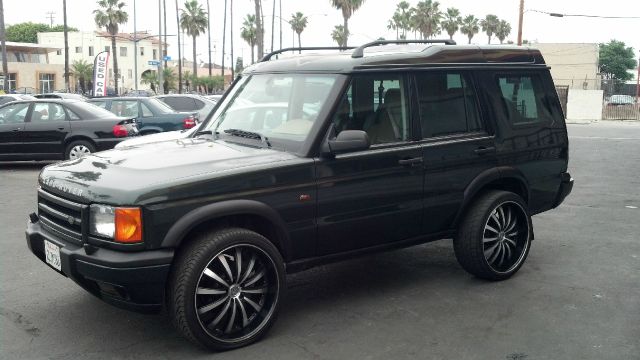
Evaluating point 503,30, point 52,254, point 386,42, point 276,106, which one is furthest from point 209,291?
point 503,30

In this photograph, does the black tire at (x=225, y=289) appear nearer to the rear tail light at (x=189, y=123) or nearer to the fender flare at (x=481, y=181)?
the fender flare at (x=481, y=181)

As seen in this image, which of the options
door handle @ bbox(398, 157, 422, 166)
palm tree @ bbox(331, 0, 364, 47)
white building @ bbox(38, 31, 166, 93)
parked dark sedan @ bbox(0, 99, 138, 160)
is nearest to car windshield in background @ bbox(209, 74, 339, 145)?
door handle @ bbox(398, 157, 422, 166)

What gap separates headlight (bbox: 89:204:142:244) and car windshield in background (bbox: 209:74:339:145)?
51.7 inches

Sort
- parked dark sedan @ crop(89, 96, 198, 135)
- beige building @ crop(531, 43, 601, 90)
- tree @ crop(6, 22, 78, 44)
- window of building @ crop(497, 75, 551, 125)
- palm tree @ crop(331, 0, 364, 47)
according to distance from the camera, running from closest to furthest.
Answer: window of building @ crop(497, 75, 551, 125) → parked dark sedan @ crop(89, 96, 198, 135) → palm tree @ crop(331, 0, 364, 47) → beige building @ crop(531, 43, 601, 90) → tree @ crop(6, 22, 78, 44)

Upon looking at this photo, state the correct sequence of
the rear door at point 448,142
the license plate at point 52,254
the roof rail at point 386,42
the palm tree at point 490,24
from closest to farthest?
the license plate at point 52,254 < the roof rail at point 386,42 < the rear door at point 448,142 < the palm tree at point 490,24

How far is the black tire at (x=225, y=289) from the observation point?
12.8ft

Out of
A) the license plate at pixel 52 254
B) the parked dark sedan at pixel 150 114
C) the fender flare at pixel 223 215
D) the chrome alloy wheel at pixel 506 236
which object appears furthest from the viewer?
the parked dark sedan at pixel 150 114

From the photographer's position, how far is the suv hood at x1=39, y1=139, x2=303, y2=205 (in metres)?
3.82

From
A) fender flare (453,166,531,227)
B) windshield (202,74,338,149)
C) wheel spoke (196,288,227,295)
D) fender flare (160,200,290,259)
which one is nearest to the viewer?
fender flare (160,200,290,259)

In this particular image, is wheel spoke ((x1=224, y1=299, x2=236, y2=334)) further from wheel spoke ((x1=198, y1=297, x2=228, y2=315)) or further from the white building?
the white building

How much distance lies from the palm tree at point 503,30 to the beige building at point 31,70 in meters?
54.5

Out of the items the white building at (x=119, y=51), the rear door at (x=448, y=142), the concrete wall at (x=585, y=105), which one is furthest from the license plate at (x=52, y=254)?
the white building at (x=119, y=51)

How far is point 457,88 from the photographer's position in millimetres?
5305

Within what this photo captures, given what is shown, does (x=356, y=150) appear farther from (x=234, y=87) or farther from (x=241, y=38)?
(x=241, y=38)
